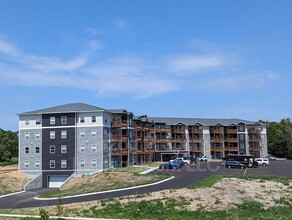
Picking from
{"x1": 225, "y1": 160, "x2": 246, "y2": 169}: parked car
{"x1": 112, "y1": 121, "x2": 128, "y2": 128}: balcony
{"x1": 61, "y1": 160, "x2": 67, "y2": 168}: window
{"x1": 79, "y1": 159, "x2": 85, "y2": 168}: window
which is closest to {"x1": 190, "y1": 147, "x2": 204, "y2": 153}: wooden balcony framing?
{"x1": 112, "y1": 121, "x2": 128, "y2": 128}: balcony

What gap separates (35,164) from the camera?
65.4 metres

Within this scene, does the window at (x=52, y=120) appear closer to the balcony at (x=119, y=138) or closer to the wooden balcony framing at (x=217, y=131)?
the balcony at (x=119, y=138)

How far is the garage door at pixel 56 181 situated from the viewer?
64.2 metres

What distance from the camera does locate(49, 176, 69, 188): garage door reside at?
2527 inches

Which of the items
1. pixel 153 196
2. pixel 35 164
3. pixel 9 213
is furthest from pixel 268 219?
pixel 35 164

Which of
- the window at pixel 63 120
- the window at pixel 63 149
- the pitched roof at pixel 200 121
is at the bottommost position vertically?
the window at pixel 63 149

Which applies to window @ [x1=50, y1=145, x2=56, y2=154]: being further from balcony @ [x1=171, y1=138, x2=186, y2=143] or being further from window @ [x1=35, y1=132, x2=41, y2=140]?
balcony @ [x1=171, y1=138, x2=186, y2=143]

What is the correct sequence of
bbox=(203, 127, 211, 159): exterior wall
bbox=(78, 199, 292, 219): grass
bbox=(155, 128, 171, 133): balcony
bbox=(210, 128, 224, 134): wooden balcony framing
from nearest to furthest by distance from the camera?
bbox=(78, 199, 292, 219): grass → bbox=(155, 128, 171, 133): balcony → bbox=(203, 127, 211, 159): exterior wall → bbox=(210, 128, 224, 134): wooden balcony framing

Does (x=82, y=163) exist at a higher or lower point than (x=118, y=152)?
lower

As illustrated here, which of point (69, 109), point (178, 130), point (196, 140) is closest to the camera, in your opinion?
point (69, 109)

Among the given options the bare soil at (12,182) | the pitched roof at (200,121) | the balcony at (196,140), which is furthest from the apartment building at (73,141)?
the balcony at (196,140)

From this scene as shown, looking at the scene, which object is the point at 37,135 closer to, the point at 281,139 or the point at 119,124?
the point at 119,124

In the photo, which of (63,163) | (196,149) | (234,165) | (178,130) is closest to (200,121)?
(196,149)

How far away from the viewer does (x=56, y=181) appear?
6456 centimetres
